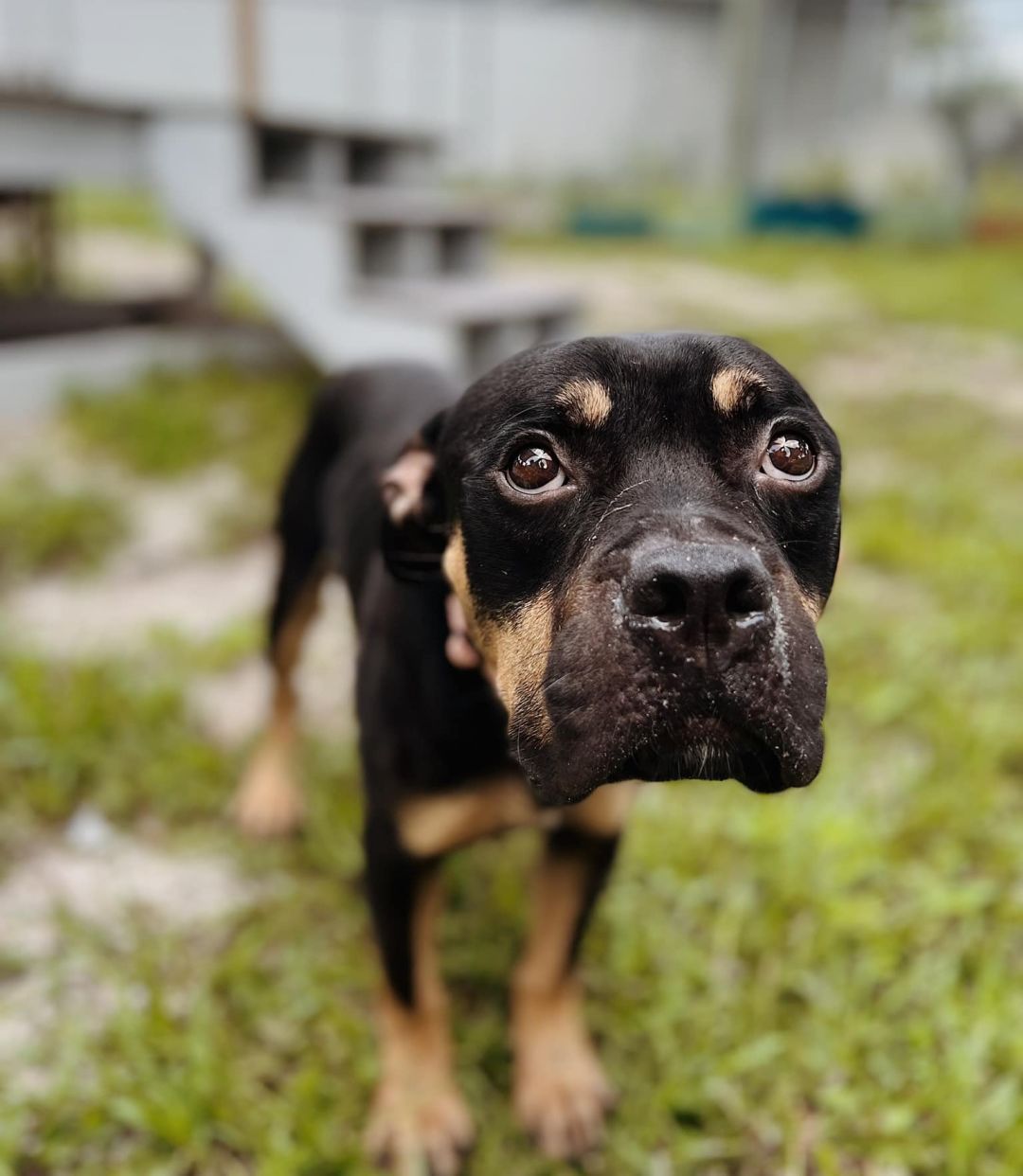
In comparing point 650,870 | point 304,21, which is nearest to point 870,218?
point 304,21

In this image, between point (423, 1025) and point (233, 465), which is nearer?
point (423, 1025)

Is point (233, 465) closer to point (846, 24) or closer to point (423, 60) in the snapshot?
point (423, 60)

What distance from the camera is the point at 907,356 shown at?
823 centimetres

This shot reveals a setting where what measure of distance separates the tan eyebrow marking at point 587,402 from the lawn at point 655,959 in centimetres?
163

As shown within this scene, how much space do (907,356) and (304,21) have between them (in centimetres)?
507

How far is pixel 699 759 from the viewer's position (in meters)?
1.37

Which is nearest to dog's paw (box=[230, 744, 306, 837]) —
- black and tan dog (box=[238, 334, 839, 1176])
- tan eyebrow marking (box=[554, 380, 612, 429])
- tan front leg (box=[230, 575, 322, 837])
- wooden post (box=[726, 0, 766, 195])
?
tan front leg (box=[230, 575, 322, 837])

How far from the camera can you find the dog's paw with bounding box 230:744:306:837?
3104 millimetres

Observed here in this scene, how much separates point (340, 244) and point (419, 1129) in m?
4.74

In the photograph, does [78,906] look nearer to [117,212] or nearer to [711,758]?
[711,758]

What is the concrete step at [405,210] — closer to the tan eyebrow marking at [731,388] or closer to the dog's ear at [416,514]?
the dog's ear at [416,514]

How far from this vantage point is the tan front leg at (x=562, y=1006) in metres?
2.23

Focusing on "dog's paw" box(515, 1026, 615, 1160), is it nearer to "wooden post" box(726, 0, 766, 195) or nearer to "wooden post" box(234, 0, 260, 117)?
"wooden post" box(234, 0, 260, 117)

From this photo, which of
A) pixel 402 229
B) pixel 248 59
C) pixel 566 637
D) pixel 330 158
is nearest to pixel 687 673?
pixel 566 637
